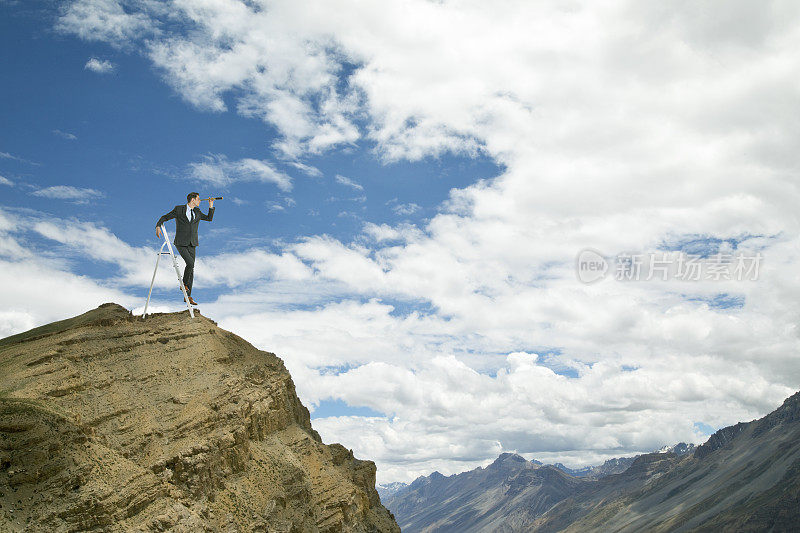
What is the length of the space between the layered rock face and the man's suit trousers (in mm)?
7092

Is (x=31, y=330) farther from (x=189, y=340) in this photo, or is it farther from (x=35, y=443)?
(x=35, y=443)

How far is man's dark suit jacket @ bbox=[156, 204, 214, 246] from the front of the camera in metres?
35.2

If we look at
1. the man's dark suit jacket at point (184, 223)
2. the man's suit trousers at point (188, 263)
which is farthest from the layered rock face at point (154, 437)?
the man's dark suit jacket at point (184, 223)

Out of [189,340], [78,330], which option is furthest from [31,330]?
→ [189,340]

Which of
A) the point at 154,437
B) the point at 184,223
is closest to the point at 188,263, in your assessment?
the point at 184,223

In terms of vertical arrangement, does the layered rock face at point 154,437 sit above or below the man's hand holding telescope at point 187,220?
below

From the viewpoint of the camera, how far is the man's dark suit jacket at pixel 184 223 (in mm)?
35219

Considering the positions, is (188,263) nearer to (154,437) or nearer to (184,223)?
(184,223)

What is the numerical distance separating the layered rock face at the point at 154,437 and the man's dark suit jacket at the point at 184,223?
10070 millimetres

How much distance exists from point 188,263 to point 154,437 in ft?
35.8

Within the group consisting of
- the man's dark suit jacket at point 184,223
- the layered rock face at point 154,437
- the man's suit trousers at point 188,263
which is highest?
the man's dark suit jacket at point 184,223

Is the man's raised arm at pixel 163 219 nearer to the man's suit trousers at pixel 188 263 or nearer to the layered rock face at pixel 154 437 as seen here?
the man's suit trousers at pixel 188 263

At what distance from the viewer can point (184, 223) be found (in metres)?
35.3

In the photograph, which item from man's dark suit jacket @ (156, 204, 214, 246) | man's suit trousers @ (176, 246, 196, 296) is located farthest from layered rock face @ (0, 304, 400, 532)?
man's dark suit jacket @ (156, 204, 214, 246)
